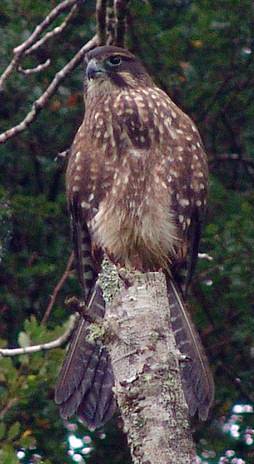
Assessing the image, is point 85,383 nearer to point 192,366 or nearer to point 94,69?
point 192,366

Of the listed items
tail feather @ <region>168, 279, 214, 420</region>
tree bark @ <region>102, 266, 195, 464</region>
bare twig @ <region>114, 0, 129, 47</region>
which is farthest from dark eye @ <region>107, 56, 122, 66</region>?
tree bark @ <region>102, 266, 195, 464</region>

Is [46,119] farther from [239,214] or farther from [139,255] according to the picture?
[139,255]

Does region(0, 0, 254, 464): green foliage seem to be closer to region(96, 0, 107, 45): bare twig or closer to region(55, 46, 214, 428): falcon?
region(55, 46, 214, 428): falcon

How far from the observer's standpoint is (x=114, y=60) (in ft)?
16.3

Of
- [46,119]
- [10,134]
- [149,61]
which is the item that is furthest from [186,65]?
[10,134]

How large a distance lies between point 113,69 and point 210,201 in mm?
1434

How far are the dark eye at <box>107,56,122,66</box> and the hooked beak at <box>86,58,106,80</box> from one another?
33mm

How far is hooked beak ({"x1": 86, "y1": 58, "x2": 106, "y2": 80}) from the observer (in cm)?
489

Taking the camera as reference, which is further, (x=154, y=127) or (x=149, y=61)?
(x=149, y=61)

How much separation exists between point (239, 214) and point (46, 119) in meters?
0.96

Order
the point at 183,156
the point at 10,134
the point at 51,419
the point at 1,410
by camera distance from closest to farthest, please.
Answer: the point at 10,134 < the point at 183,156 < the point at 1,410 < the point at 51,419

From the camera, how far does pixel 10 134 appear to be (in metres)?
4.54

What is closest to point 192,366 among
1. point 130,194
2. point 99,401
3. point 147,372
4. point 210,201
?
point 99,401

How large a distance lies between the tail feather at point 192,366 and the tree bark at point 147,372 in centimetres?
77
